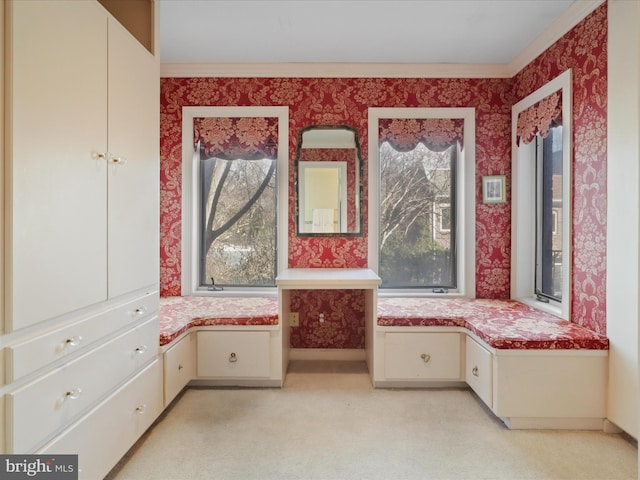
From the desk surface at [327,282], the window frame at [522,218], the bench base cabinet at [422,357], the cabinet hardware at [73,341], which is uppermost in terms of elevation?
the window frame at [522,218]

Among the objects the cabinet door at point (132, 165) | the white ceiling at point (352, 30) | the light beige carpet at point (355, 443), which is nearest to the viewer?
the cabinet door at point (132, 165)

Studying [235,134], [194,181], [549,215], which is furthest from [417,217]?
[194,181]

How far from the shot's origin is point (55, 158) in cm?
124

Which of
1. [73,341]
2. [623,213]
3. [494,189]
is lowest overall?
[73,341]

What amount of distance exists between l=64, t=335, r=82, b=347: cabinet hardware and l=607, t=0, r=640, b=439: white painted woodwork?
2.48m

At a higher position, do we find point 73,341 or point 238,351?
point 73,341

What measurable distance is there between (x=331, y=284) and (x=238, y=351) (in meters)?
0.80

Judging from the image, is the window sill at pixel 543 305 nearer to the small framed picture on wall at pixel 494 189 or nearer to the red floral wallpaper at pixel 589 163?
the red floral wallpaper at pixel 589 163

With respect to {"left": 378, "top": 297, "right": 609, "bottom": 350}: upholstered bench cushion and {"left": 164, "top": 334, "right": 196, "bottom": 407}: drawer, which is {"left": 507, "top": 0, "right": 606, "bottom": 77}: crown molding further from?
{"left": 164, "top": 334, "right": 196, "bottom": 407}: drawer

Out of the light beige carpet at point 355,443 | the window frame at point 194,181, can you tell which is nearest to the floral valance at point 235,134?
the window frame at point 194,181

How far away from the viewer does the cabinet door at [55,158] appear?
3.59 feet

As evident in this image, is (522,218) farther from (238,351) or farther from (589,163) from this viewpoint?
(238,351)

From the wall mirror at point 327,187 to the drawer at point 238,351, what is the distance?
991 mm

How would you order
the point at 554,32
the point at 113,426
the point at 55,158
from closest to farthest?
the point at 55,158 < the point at 113,426 < the point at 554,32
